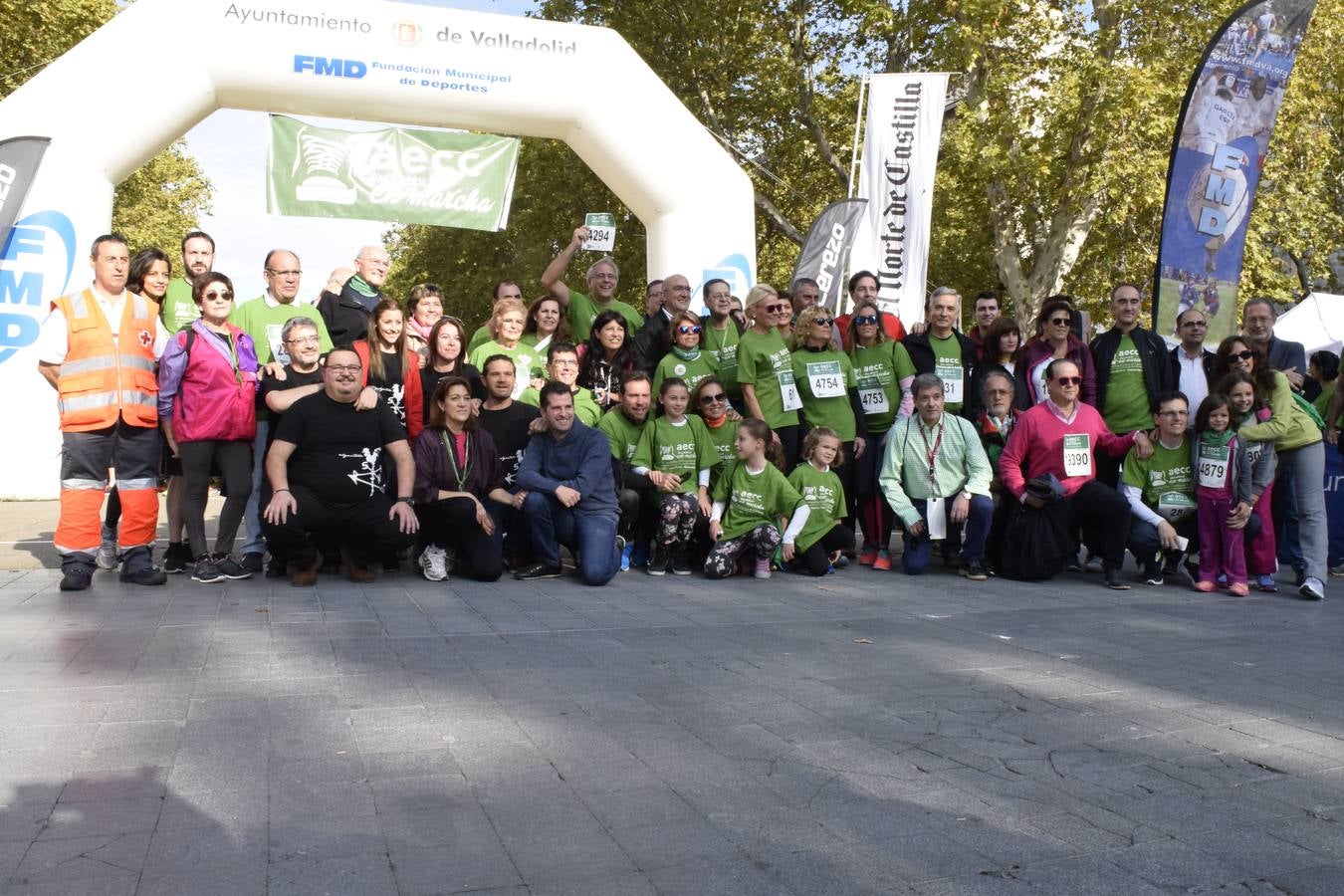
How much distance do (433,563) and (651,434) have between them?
5.57 feet

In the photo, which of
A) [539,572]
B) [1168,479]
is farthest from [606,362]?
[1168,479]

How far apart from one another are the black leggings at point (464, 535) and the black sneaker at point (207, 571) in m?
1.21

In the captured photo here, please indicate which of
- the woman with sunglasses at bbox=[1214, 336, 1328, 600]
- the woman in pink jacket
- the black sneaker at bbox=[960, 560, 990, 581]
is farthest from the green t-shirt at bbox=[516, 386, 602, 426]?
the woman with sunglasses at bbox=[1214, 336, 1328, 600]

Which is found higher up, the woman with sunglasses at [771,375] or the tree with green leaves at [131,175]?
the tree with green leaves at [131,175]

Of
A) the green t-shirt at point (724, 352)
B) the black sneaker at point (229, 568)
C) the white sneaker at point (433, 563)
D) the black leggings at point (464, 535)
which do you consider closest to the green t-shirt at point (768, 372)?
the green t-shirt at point (724, 352)

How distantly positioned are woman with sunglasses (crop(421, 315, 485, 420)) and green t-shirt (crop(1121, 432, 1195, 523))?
451 cm

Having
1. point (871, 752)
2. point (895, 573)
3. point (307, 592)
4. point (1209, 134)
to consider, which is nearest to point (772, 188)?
point (1209, 134)

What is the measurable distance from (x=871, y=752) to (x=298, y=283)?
5185 mm

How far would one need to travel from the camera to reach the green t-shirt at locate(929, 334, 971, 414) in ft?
27.0

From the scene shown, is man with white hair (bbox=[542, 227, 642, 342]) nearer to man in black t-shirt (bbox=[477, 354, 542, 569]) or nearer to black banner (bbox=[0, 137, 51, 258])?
man in black t-shirt (bbox=[477, 354, 542, 569])

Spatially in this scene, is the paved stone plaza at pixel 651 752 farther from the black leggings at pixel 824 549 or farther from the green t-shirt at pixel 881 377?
the green t-shirt at pixel 881 377

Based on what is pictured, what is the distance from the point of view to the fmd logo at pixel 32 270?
10.5 meters

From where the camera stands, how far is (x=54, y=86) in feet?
34.3

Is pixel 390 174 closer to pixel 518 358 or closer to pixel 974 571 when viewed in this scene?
pixel 518 358
